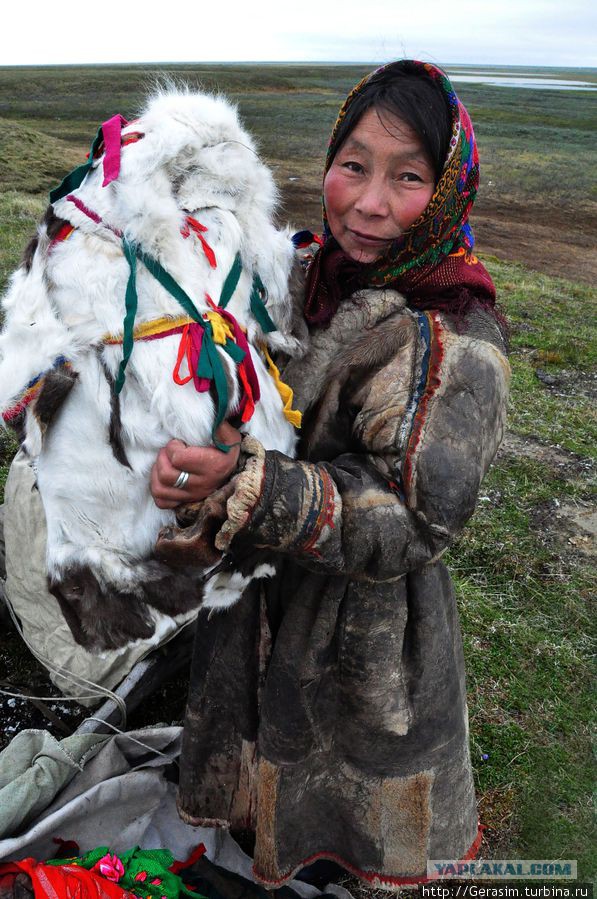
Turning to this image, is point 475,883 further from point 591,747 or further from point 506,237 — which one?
point 506,237

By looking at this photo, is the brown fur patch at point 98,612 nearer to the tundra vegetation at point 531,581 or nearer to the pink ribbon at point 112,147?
the pink ribbon at point 112,147

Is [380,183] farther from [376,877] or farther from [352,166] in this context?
[376,877]

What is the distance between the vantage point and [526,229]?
49.3 ft

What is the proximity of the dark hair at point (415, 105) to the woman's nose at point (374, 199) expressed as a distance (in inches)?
4.5

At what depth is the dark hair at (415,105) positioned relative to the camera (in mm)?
1331

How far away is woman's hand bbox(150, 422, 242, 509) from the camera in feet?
3.52

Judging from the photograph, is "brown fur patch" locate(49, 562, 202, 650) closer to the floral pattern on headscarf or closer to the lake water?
the floral pattern on headscarf

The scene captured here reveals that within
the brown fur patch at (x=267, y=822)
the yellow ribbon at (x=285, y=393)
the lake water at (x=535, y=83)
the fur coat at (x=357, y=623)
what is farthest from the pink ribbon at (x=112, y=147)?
the lake water at (x=535, y=83)

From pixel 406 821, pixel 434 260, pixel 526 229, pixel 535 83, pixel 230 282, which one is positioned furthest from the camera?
pixel 535 83

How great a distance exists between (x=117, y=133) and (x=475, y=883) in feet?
7.82

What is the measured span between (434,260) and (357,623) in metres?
0.78

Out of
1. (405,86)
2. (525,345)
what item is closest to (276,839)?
(405,86)

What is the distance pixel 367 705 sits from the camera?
1.56m

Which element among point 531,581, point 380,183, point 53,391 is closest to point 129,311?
point 53,391
